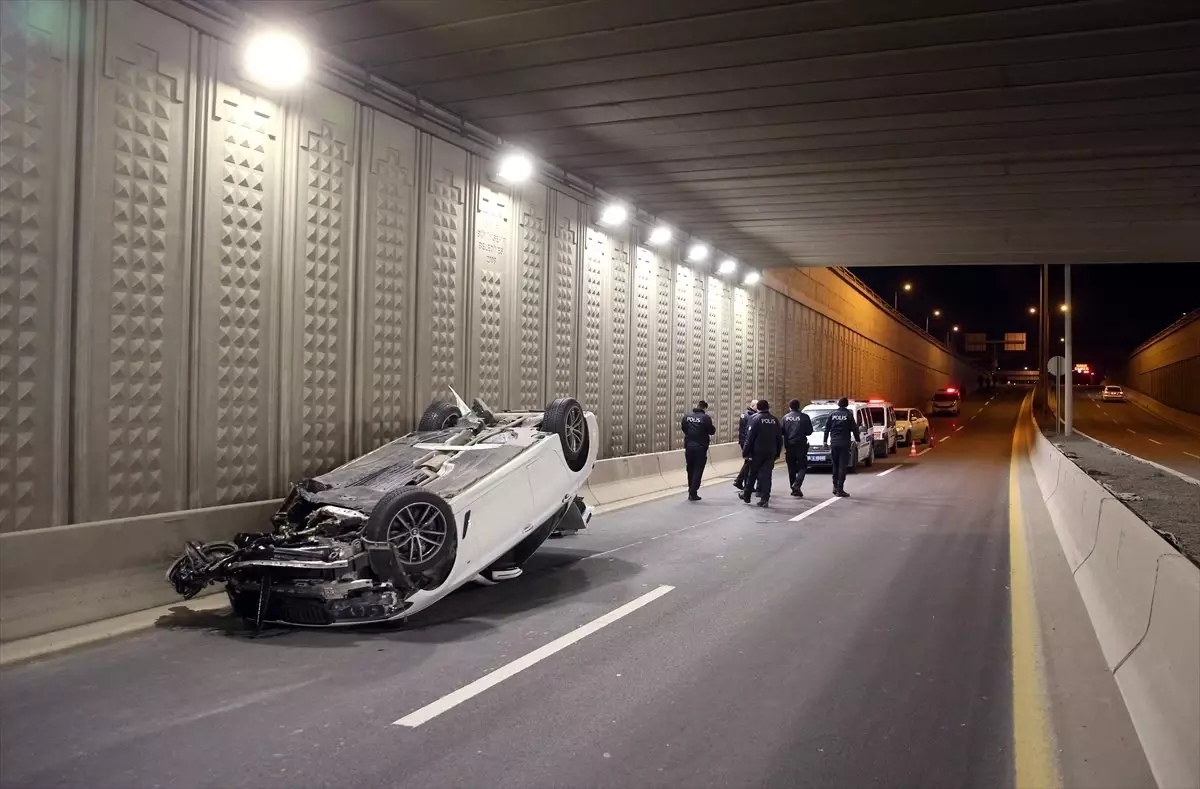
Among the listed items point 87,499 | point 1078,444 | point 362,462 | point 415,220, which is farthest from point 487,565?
point 1078,444

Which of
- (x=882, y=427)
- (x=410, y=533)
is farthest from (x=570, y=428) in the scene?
(x=882, y=427)

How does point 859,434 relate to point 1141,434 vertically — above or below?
above

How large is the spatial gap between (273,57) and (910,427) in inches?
1145

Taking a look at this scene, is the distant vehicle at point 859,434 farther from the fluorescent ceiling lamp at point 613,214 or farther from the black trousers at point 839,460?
the fluorescent ceiling lamp at point 613,214

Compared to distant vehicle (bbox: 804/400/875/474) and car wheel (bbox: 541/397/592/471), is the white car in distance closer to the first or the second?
distant vehicle (bbox: 804/400/875/474)

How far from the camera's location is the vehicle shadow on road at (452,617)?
6.59m

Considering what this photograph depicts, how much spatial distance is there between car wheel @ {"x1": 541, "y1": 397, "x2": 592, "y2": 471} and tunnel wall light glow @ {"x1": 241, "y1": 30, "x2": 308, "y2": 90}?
4410mm

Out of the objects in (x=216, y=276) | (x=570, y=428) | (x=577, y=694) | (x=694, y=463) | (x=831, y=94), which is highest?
(x=831, y=94)

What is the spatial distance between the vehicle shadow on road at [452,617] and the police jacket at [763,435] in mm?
6089

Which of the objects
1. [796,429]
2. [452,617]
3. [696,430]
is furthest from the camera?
[796,429]

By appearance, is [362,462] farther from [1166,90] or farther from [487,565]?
[1166,90]

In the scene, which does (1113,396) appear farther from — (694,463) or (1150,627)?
(1150,627)

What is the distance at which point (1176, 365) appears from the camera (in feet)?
196

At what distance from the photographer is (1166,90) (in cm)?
984
